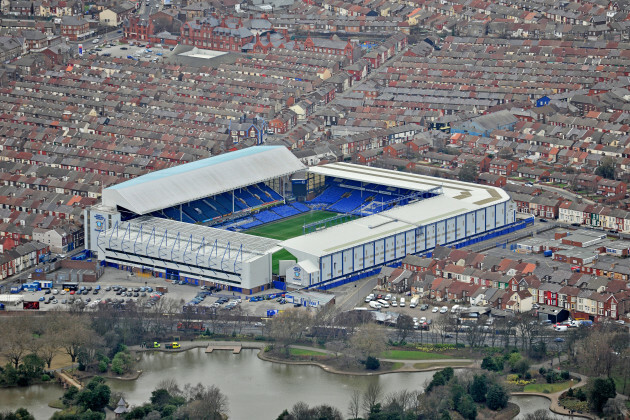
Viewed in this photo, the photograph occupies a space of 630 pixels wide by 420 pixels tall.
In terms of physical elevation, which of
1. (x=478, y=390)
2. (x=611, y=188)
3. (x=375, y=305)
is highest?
(x=611, y=188)

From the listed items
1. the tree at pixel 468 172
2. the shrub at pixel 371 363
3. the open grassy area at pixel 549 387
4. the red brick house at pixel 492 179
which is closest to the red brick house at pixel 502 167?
the tree at pixel 468 172

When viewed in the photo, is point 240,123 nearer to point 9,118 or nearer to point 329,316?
point 9,118

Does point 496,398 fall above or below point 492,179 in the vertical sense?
below

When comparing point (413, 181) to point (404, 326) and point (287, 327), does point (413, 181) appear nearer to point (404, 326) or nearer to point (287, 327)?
point (404, 326)

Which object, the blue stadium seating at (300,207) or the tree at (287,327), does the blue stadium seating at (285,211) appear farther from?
the tree at (287,327)

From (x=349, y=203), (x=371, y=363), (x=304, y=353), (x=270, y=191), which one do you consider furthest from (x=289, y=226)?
(x=371, y=363)

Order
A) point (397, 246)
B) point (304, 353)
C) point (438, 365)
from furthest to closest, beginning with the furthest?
point (397, 246) → point (304, 353) → point (438, 365)
